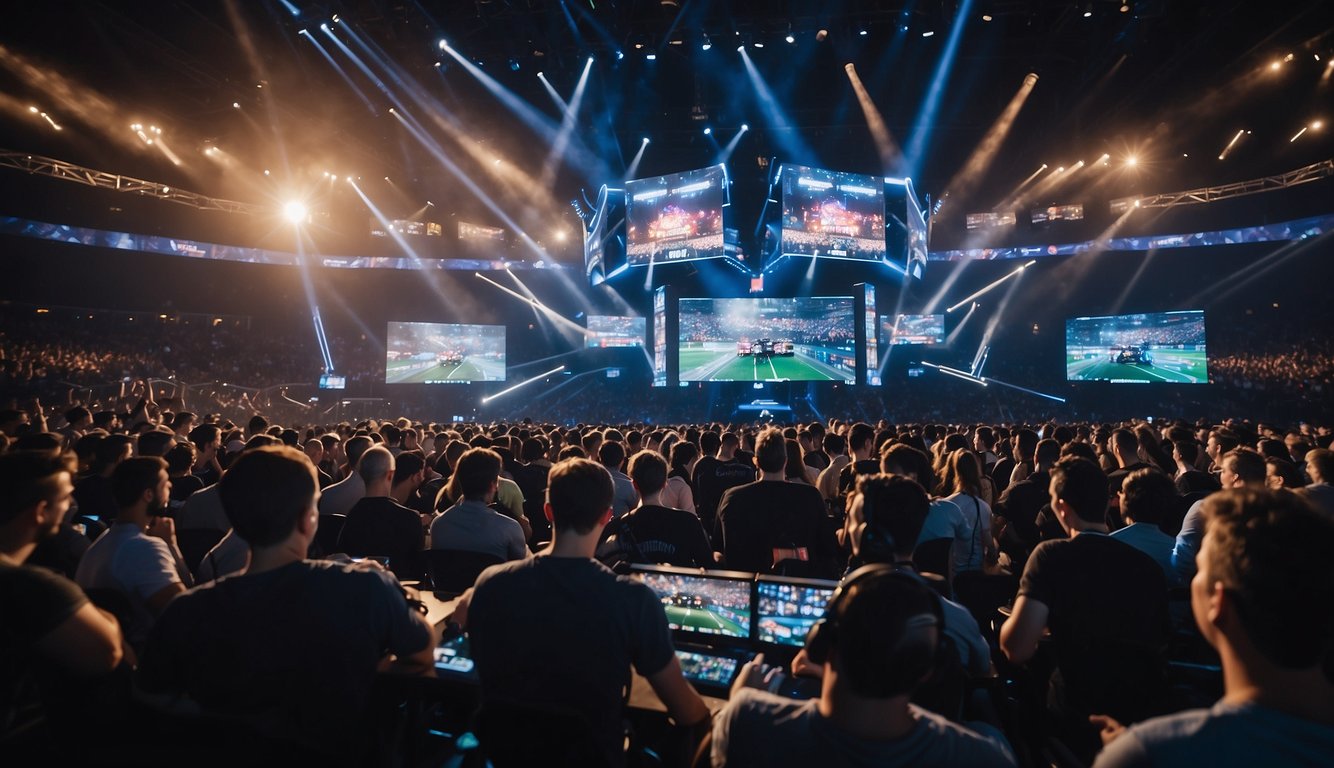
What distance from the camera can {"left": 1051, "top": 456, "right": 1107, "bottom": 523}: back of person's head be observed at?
10.2ft

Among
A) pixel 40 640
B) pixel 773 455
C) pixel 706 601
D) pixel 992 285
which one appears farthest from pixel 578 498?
pixel 992 285

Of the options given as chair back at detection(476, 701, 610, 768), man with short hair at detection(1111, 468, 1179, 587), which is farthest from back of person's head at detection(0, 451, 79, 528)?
man with short hair at detection(1111, 468, 1179, 587)

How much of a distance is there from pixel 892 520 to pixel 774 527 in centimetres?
160

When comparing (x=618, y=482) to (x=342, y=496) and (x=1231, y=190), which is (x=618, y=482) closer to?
(x=342, y=496)

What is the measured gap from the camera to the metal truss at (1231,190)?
1711 centimetres

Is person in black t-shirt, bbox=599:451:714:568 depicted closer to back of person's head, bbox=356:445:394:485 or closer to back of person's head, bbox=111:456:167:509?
back of person's head, bbox=356:445:394:485

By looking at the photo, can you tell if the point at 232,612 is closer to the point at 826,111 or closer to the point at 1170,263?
the point at 826,111

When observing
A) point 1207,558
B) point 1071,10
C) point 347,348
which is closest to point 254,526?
point 1207,558

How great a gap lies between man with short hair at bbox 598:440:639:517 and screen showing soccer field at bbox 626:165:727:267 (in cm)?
1125

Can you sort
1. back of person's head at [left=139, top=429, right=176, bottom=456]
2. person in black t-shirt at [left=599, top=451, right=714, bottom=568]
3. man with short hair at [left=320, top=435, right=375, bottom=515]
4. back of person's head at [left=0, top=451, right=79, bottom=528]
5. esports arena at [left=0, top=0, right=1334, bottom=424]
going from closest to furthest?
back of person's head at [left=0, top=451, right=79, bottom=528], person in black t-shirt at [left=599, top=451, right=714, bottom=568], man with short hair at [left=320, top=435, right=375, bottom=515], back of person's head at [left=139, top=429, right=176, bottom=456], esports arena at [left=0, top=0, right=1334, bottom=424]

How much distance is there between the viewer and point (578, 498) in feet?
7.71

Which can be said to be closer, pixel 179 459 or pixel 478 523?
pixel 478 523

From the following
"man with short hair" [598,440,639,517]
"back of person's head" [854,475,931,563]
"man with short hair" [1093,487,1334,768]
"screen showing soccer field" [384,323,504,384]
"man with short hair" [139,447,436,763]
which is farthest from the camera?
"screen showing soccer field" [384,323,504,384]

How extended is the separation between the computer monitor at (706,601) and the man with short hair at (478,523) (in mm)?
1438
